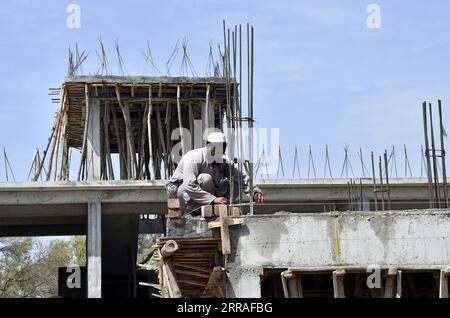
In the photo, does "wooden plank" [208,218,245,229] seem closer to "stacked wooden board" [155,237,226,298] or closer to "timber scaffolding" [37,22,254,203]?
"stacked wooden board" [155,237,226,298]

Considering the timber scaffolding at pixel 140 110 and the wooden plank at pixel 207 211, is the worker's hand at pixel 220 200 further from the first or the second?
the timber scaffolding at pixel 140 110

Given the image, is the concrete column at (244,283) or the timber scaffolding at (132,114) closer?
the concrete column at (244,283)

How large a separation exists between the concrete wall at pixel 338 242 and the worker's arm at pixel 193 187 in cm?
95

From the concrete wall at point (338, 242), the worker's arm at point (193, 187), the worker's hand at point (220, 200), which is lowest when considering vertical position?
the concrete wall at point (338, 242)

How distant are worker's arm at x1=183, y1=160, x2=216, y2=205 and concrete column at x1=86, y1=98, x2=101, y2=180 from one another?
1411cm

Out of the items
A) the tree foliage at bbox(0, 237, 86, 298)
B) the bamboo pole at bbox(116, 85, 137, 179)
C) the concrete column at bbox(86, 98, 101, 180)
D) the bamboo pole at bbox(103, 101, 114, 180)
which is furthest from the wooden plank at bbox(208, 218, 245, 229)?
the tree foliage at bbox(0, 237, 86, 298)

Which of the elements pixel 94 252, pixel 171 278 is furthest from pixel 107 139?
pixel 171 278

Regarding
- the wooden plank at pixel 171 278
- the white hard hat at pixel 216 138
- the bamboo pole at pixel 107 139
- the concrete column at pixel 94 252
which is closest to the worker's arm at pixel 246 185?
the white hard hat at pixel 216 138

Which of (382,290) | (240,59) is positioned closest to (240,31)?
(240,59)

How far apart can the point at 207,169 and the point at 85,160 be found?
49.6 ft

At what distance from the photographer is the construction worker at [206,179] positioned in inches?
551

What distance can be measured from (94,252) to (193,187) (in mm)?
12273

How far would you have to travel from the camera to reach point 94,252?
25656 mm

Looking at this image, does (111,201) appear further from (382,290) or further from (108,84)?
(382,290)
